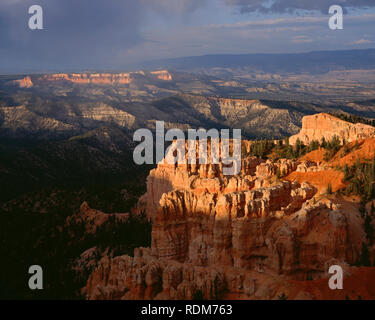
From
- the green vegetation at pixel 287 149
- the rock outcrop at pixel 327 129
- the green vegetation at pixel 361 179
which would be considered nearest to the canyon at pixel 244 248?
the green vegetation at pixel 361 179

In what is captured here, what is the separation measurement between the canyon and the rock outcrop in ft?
79.5

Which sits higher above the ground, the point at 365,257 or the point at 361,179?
the point at 361,179

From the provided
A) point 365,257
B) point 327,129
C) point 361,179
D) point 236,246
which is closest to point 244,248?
point 236,246

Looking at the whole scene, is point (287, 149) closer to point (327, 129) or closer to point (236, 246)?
point (327, 129)

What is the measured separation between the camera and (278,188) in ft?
136

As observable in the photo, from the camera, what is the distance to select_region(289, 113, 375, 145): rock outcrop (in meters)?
67.3

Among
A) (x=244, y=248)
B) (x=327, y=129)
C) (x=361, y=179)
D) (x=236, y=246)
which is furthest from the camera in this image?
(x=327, y=129)

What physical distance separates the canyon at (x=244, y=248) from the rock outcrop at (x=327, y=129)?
79.5ft

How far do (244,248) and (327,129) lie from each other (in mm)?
42563

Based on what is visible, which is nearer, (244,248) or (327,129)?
(244,248)

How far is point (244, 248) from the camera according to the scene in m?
37.1

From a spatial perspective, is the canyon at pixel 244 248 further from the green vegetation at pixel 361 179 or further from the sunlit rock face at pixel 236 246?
the green vegetation at pixel 361 179

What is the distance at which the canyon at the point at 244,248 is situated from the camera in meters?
32.2
